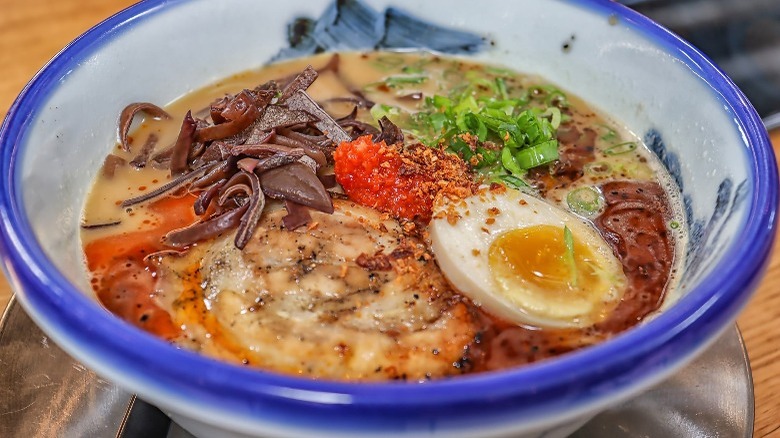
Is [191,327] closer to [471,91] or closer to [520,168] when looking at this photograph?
[520,168]

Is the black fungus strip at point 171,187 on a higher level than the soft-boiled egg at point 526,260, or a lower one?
lower

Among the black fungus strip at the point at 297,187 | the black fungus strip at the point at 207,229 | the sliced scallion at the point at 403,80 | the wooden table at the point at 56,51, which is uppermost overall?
the black fungus strip at the point at 297,187

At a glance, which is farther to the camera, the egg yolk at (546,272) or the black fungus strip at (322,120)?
the black fungus strip at (322,120)

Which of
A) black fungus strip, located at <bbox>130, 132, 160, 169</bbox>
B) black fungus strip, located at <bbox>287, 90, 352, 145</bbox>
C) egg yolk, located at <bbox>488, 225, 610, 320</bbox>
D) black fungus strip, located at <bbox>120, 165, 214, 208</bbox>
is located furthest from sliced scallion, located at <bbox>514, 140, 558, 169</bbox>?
black fungus strip, located at <bbox>130, 132, 160, 169</bbox>

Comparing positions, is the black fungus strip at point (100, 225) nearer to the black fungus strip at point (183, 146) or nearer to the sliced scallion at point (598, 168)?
the black fungus strip at point (183, 146)

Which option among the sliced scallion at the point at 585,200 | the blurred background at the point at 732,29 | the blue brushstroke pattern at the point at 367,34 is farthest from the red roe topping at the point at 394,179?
the blurred background at the point at 732,29

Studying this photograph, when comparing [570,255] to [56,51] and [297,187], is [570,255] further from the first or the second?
[56,51]
